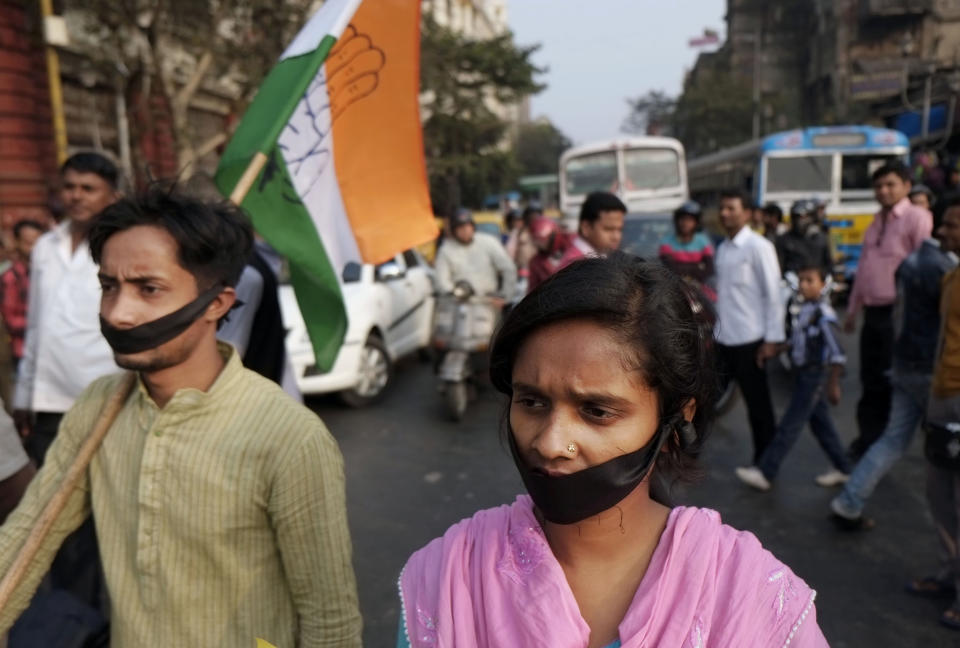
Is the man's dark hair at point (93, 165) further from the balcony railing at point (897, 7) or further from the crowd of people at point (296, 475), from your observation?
the balcony railing at point (897, 7)

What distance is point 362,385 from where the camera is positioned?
697 cm

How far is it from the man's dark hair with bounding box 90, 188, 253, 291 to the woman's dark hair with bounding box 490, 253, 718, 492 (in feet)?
2.77

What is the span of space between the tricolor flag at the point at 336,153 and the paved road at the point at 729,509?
1417 mm

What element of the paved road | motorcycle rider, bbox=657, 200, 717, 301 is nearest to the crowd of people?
the paved road

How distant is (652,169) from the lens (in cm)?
1424

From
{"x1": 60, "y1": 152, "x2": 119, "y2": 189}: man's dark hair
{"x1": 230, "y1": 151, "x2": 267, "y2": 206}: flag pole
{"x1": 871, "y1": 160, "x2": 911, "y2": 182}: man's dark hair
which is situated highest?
{"x1": 60, "y1": 152, "x2": 119, "y2": 189}: man's dark hair

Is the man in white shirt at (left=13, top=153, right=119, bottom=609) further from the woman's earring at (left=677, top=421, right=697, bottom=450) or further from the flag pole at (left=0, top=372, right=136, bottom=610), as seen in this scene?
the woman's earring at (left=677, top=421, right=697, bottom=450)

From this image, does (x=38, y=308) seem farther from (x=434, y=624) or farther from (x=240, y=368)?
(x=434, y=624)

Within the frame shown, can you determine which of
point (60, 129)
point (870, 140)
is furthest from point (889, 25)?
point (60, 129)

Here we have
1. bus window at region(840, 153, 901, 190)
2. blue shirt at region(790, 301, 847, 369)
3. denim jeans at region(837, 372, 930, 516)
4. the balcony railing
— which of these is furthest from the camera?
the balcony railing

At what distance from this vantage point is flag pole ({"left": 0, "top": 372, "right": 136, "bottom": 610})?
1629 mm

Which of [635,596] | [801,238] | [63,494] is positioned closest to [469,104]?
[801,238]

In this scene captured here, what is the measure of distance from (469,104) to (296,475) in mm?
27969

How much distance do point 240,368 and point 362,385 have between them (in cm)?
518
